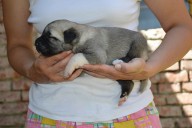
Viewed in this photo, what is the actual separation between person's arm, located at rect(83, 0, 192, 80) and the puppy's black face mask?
131 mm

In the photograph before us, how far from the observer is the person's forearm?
1648 millimetres

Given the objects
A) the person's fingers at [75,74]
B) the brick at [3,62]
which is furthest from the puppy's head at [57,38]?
the brick at [3,62]

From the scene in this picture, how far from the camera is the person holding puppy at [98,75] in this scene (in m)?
1.57

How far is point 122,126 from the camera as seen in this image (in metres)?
1.58

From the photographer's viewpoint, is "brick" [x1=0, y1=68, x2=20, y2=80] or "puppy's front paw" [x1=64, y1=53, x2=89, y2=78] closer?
"puppy's front paw" [x1=64, y1=53, x2=89, y2=78]

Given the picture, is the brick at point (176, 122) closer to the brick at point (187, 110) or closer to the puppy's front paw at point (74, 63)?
the brick at point (187, 110)

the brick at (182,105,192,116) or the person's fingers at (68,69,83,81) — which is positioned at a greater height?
the person's fingers at (68,69,83,81)

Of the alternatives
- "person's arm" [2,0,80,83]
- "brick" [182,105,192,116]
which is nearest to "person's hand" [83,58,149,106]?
"person's arm" [2,0,80,83]

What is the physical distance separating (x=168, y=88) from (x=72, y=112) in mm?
2024

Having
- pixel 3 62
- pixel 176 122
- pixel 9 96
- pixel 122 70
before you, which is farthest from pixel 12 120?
pixel 122 70

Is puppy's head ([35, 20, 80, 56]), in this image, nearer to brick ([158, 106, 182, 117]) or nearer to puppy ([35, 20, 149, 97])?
puppy ([35, 20, 149, 97])

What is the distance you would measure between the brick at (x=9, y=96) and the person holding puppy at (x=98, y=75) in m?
1.71

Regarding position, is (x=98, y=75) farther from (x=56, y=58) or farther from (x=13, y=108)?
(x=13, y=108)

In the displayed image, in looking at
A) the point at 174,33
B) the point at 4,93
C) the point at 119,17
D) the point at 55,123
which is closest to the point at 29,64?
the point at 55,123
